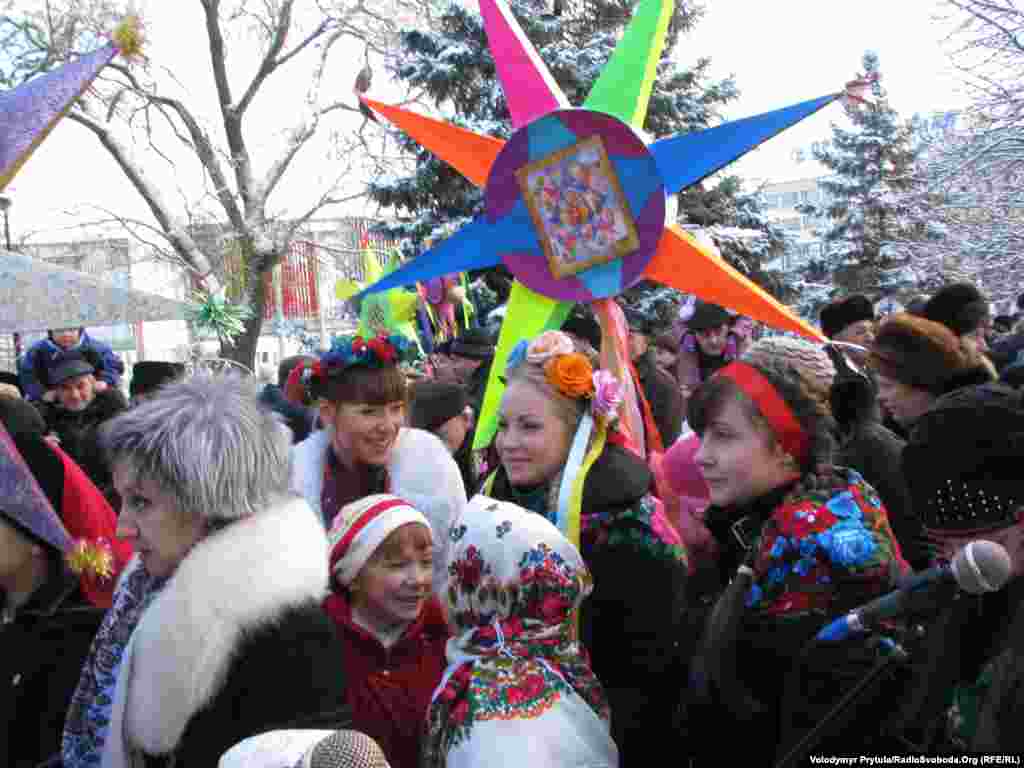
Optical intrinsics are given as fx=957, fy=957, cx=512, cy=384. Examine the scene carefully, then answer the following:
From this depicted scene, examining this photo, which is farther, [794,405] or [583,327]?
[583,327]

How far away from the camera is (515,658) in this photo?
235 centimetres

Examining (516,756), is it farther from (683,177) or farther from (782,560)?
(683,177)

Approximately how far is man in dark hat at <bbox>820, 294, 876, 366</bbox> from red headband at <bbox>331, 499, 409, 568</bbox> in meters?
3.97

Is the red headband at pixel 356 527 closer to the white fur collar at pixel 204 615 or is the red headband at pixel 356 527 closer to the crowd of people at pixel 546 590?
Result: the crowd of people at pixel 546 590

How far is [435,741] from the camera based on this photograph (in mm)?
2354

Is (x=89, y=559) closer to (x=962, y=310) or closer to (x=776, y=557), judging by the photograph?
(x=776, y=557)

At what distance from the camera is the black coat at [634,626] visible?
2557 millimetres

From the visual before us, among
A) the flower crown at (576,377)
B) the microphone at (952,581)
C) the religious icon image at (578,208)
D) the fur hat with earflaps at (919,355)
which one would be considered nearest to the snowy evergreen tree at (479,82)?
the religious icon image at (578,208)

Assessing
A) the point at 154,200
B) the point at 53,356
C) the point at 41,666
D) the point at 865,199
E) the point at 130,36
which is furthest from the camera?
the point at 865,199

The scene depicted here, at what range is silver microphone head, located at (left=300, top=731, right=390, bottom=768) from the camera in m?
1.24

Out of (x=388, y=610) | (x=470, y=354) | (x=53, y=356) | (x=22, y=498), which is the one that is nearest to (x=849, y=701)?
(x=388, y=610)

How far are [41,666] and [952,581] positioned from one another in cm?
250

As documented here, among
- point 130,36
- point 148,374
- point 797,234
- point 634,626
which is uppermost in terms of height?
point 130,36

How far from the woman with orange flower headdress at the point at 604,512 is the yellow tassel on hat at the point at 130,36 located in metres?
1.47
